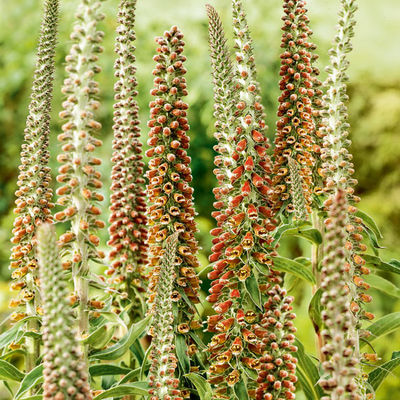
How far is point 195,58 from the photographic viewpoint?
5.11m

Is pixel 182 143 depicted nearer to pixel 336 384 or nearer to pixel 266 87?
pixel 336 384

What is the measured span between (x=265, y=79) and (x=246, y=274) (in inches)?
128

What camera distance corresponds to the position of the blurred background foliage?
4664 millimetres

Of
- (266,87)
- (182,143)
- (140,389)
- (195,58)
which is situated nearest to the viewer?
(140,389)

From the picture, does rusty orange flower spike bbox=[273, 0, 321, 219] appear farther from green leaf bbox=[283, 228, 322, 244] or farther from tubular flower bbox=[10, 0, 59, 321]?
tubular flower bbox=[10, 0, 59, 321]

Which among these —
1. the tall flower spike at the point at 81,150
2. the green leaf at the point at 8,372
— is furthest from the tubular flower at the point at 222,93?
the green leaf at the point at 8,372

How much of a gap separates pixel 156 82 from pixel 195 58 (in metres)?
3.83

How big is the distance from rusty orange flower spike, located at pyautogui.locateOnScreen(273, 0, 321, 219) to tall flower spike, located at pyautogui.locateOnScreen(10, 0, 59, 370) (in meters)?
0.66

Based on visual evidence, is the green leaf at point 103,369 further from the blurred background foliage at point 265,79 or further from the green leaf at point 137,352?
the blurred background foliage at point 265,79

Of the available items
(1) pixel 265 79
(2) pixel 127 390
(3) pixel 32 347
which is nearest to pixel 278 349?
(2) pixel 127 390

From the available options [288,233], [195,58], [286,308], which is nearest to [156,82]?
[288,233]

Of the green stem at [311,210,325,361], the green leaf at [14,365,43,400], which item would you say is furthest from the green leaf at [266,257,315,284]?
the green leaf at [14,365,43,400]

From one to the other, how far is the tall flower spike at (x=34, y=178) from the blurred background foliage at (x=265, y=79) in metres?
2.85

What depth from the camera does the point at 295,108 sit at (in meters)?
1.57
